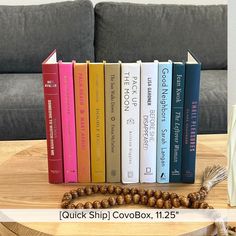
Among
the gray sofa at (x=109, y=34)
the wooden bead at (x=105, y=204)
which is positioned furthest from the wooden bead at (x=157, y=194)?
the gray sofa at (x=109, y=34)

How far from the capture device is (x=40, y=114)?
1991 mm

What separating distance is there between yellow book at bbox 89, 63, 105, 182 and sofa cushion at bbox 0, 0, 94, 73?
1.42m

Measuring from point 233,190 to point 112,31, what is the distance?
156 centimetres

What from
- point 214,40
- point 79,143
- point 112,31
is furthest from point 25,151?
point 214,40

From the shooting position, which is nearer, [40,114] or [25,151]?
[25,151]

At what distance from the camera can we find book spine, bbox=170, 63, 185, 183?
99 cm

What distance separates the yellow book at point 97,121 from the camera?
3.25 ft

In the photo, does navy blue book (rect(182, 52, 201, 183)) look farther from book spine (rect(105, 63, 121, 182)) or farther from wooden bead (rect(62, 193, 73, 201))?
wooden bead (rect(62, 193, 73, 201))

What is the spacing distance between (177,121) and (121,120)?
0.41 ft

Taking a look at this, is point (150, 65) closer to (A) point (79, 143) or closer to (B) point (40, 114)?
(A) point (79, 143)

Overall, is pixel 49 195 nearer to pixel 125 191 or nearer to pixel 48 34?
pixel 125 191

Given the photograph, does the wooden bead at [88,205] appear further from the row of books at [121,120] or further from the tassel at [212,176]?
the tassel at [212,176]

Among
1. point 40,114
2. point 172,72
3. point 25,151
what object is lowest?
point 40,114

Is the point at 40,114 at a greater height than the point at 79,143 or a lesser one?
lesser
